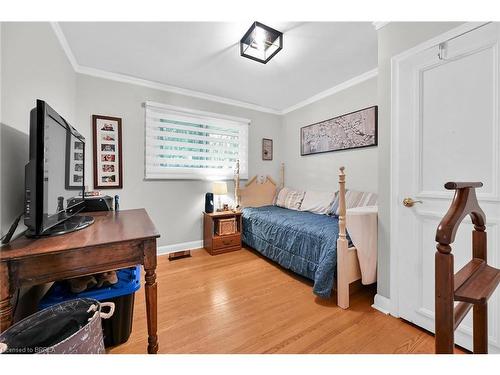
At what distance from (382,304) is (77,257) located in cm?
207

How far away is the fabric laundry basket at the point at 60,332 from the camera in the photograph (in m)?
0.77

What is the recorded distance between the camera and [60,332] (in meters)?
0.92

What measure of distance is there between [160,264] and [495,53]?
3.32m

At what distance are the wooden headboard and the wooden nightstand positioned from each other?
36cm

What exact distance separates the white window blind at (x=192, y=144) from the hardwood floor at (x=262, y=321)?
148 centimetres

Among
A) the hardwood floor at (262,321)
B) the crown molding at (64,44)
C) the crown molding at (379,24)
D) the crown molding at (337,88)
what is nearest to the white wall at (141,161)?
the crown molding at (64,44)

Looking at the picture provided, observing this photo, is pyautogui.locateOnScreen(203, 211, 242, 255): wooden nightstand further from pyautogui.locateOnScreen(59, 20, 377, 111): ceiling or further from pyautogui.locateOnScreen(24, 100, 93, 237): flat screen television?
pyautogui.locateOnScreen(59, 20, 377, 111): ceiling

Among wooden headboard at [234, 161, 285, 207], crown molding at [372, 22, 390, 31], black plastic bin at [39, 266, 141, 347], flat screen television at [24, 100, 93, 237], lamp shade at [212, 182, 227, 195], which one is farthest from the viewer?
wooden headboard at [234, 161, 285, 207]

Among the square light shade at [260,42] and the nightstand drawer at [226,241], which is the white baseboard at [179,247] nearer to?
the nightstand drawer at [226,241]

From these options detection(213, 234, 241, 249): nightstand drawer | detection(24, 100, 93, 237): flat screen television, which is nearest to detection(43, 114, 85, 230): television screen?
detection(24, 100, 93, 237): flat screen television

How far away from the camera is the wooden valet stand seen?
20.5 inches

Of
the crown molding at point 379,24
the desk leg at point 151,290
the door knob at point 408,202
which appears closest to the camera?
the desk leg at point 151,290

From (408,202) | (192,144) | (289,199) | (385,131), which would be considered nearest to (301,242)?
(408,202)
